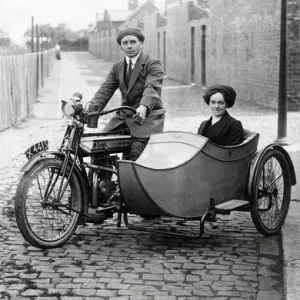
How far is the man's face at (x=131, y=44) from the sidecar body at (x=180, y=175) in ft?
2.75

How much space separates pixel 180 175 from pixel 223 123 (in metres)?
0.82

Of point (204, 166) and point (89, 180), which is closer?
point (204, 166)

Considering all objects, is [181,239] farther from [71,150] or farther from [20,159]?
[20,159]

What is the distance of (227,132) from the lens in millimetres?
5840

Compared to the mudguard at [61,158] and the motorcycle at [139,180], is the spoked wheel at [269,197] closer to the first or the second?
the motorcycle at [139,180]

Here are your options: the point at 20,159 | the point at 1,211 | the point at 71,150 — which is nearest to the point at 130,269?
the point at 71,150

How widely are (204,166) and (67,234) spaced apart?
3.81ft

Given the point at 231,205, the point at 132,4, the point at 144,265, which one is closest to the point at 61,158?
the point at 144,265

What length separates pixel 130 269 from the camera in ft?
16.3

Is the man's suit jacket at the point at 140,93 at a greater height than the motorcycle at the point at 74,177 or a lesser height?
greater

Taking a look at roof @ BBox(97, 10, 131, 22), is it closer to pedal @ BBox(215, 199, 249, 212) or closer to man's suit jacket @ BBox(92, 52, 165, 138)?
man's suit jacket @ BBox(92, 52, 165, 138)

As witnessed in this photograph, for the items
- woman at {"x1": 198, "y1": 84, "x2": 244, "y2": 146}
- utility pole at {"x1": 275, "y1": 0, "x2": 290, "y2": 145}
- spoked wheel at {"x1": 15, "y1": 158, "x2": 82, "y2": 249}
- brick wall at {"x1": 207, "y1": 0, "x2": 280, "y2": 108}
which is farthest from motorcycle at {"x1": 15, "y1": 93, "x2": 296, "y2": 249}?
brick wall at {"x1": 207, "y1": 0, "x2": 280, "y2": 108}

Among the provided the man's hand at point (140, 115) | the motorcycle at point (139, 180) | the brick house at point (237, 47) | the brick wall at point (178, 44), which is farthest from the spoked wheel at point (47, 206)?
the brick wall at point (178, 44)

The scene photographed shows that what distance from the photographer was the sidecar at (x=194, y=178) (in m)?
5.19
